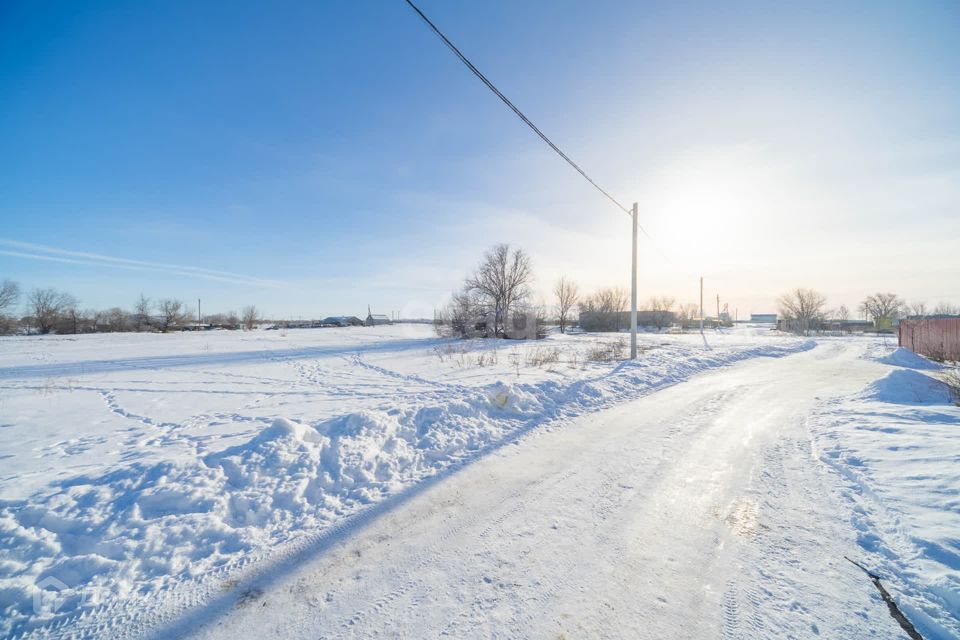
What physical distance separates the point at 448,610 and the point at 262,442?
379 cm

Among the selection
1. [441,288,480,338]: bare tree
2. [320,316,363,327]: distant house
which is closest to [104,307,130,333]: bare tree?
[320,316,363,327]: distant house

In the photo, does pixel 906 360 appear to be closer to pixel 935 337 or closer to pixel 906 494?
pixel 935 337

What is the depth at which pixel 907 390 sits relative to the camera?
27.0ft

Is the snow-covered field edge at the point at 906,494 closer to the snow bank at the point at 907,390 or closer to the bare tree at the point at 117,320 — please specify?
the snow bank at the point at 907,390

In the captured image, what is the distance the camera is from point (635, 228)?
50.5 feet

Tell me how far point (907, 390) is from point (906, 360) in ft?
45.7

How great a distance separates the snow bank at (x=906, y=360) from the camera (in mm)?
15944

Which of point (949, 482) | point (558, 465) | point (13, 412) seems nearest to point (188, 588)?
point (558, 465)

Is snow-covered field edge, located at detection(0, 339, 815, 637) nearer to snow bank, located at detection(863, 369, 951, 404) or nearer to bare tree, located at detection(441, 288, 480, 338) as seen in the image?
snow bank, located at detection(863, 369, 951, 404)

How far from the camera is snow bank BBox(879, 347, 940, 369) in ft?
52.3

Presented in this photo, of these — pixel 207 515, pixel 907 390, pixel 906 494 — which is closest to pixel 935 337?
pixel 907 390

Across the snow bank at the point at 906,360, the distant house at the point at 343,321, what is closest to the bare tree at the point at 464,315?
the snow bank at the point at 906,360

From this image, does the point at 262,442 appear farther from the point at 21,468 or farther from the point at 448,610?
the point at 448,610

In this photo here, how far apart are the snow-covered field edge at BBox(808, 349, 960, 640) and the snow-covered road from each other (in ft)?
0.62
